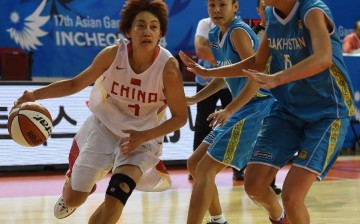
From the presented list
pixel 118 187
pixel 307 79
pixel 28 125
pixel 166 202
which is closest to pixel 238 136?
pixel 307 79

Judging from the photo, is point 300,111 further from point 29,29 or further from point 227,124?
point 29,29

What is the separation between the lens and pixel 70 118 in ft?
29.7

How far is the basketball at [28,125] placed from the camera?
489 cm

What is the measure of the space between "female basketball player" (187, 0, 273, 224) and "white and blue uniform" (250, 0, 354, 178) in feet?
2.42

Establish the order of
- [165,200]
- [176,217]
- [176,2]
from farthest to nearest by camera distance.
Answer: [176,2], [165,200], [176,217]

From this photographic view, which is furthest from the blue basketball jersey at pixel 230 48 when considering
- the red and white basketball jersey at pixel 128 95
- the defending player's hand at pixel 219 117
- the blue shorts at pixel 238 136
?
the red and white basketball jersey at pixel 128 95

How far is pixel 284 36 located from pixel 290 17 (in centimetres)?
12

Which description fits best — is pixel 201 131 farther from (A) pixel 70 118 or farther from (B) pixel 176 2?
(B) pixel 176 2

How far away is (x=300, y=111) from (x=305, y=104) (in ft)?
0.18

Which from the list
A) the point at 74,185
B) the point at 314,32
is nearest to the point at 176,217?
the point at 74,185

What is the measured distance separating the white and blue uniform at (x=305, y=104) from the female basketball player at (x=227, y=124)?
74 centimetres

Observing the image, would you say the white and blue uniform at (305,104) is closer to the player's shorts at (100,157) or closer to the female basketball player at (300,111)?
the female basketball player at (300,111)

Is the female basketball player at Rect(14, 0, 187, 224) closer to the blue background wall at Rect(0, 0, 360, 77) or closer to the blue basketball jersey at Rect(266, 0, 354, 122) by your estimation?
the blue basketball jersey at Rect(266, 0, 354, 122)

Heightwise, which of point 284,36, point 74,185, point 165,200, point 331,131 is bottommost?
point 165,200
